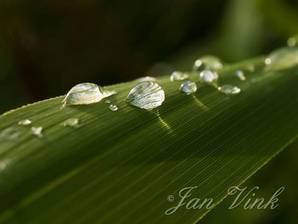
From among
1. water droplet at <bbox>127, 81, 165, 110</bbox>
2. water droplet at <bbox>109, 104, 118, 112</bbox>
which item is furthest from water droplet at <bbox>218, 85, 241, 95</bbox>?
water droplet at <bbox>109, 104, 118, 112</bbox>

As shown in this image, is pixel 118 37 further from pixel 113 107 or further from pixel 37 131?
pixel 37 131

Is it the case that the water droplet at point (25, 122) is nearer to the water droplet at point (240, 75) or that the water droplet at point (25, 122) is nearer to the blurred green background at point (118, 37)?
the water droplet at point (240, 75)

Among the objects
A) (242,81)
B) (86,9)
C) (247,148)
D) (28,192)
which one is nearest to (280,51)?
(242,81)

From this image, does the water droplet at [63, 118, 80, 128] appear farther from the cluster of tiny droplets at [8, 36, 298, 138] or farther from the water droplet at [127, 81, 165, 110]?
the water droplet at [127, 81, 165, 110]

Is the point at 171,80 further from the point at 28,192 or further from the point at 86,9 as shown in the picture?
the point at 86,9

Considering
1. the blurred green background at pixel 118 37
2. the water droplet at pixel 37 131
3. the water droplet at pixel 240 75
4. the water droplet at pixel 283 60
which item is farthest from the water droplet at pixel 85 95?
the blurred green background at pixel 118 37

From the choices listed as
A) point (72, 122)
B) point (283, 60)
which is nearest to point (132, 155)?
point (72, 122)
